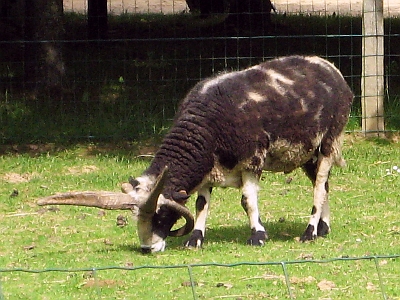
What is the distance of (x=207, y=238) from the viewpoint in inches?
324

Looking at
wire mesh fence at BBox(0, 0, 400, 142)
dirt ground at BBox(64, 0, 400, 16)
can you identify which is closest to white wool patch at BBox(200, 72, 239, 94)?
wire mesh fence at BBox(0, 0, 400, 142)

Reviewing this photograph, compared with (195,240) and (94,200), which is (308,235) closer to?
(195,240)

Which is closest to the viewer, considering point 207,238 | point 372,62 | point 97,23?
point 207,238

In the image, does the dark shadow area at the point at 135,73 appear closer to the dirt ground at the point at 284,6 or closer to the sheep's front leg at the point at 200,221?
the sheep's front leg at the point at 200,221

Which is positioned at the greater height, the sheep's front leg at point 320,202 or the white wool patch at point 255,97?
the white wool patch at point 255,97

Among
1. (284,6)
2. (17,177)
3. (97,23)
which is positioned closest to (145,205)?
(17,177)

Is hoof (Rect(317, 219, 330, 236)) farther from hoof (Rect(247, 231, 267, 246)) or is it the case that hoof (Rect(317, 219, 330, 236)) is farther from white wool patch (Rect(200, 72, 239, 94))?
white wool patch (Rect(200, 72, 239, 94))

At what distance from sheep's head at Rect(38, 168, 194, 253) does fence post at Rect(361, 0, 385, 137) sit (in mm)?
5039

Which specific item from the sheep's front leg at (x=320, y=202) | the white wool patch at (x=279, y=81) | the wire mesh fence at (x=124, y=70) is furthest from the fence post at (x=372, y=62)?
the white wool patch at (x=279, y=81)

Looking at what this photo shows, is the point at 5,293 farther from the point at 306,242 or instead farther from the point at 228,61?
the point at 228,61

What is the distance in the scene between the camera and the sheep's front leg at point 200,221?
25.8ft

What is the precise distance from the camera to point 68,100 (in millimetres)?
13227

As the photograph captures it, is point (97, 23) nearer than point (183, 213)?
No

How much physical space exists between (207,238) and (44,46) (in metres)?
5.77
